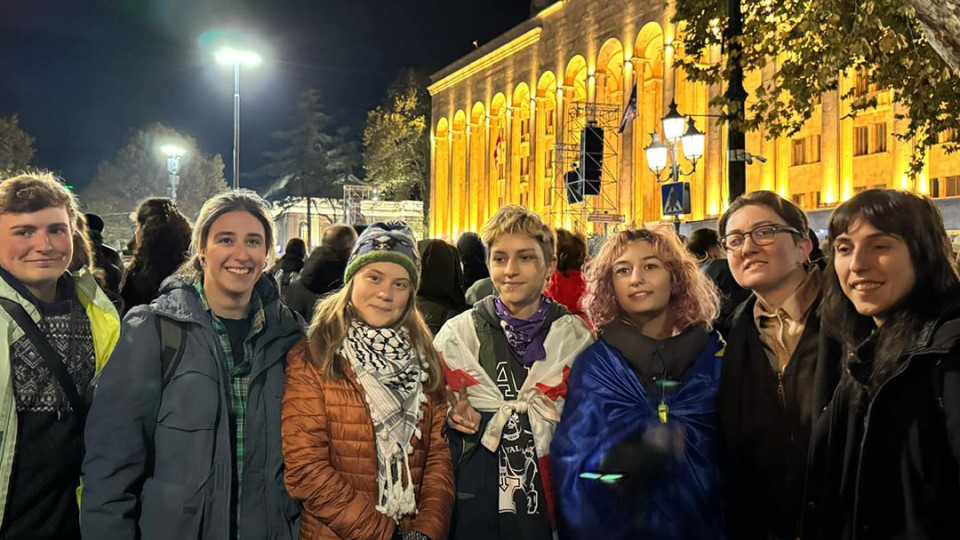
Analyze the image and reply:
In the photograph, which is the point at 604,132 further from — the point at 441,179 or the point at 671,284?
the point at 671,284

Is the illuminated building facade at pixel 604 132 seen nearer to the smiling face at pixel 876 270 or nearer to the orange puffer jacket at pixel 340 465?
the smiling face at pixel 876 270

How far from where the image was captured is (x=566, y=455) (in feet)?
11.9

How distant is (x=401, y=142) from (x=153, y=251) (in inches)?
2342

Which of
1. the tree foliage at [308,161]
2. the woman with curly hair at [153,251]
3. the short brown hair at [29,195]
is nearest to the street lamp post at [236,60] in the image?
the woman with curly hair at [153,251]

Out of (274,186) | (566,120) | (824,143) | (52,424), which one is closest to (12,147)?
(274,186)

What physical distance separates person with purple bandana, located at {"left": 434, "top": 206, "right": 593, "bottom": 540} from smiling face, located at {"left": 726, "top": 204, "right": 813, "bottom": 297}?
3.04ft

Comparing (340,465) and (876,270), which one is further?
(340,465)

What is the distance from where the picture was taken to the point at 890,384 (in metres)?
2.67

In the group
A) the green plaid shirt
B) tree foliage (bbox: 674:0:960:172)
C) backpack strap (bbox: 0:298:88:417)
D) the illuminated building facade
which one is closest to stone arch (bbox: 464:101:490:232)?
the illuminated building facade

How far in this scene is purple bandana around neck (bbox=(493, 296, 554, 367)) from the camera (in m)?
3.89

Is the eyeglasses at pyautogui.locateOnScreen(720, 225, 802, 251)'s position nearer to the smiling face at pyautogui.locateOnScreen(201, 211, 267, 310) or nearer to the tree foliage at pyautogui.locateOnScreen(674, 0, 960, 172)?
the smiling face at pyautogui.locateOnScreen(201, 211, 267, 310)

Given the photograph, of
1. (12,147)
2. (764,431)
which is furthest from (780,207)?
(12,147)

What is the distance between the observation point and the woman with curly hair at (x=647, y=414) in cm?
354

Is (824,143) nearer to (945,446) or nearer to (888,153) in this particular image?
(888,153)
